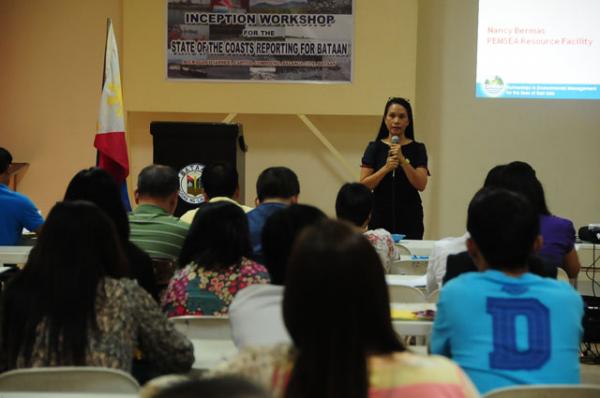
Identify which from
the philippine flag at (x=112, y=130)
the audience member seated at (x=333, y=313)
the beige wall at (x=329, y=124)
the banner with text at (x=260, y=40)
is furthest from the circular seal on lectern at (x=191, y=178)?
the audience member seated at (x=333, y=313)

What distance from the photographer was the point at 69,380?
75.8 inches

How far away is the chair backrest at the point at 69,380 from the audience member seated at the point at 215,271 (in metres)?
0.91

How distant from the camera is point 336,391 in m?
1.38

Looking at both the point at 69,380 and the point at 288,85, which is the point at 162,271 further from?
the point at 288,85

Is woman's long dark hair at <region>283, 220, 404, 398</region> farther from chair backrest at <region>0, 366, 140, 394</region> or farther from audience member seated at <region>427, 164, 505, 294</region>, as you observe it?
audience member seated at <region>427, 164, 505, 294</region>

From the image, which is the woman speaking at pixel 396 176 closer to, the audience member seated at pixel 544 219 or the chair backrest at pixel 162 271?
the audience member seated at pixel 544 219

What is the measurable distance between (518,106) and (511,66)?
436mm

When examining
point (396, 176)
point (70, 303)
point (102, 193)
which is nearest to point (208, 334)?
point (70, 303)

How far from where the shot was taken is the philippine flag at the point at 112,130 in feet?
19.2

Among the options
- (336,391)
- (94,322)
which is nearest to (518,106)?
(94,322)

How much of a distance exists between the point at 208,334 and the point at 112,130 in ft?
11.7

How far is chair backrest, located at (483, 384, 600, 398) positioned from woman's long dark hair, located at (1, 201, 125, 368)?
102cm

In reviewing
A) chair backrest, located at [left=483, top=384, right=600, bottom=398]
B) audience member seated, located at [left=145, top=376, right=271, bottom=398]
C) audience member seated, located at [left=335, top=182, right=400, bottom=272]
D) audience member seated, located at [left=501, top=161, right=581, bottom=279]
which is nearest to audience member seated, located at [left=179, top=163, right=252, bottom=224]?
audience member seated, located at [left=335, top=182, right=400, bottom=272]

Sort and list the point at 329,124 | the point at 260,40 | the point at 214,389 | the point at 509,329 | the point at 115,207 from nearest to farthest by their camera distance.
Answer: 1. the point at 214,389
2. the point at 509,329
3. the point at 115,207
4. the point at 260,40
5. the point at 329,124
